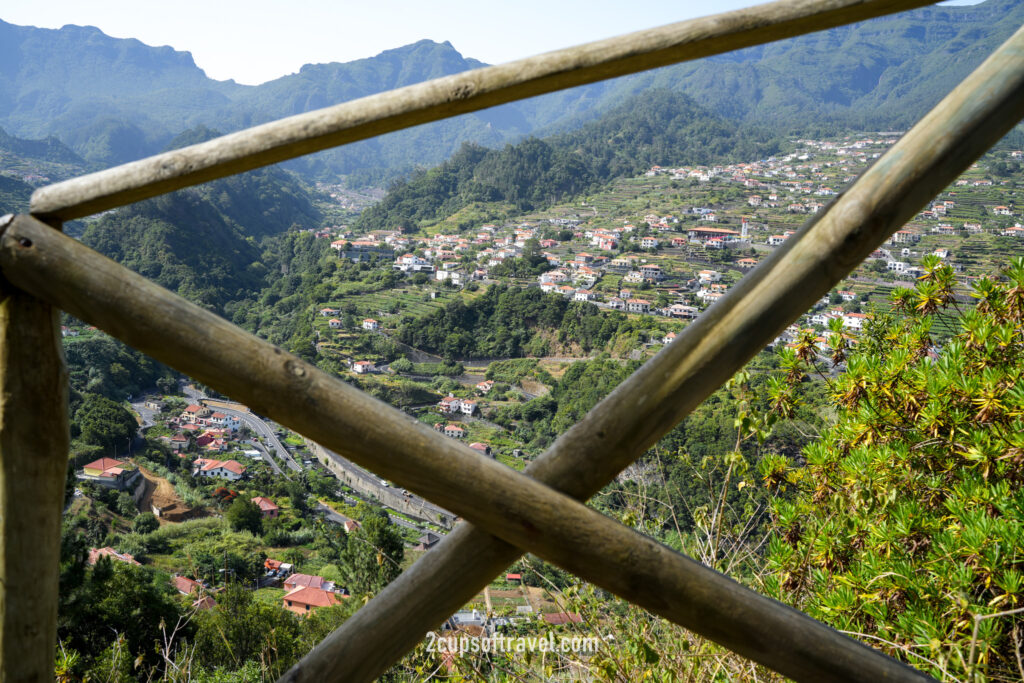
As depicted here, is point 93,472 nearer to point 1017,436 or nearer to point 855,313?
point 1017,436

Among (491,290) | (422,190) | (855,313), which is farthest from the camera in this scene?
(422,190)

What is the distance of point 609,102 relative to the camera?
98.9 meters

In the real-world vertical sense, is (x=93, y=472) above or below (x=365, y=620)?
below

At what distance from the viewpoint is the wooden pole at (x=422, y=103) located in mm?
492

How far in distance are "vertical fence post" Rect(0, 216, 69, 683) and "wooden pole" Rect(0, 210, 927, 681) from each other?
39 mm

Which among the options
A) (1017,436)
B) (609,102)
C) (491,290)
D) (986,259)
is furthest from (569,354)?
(609,102)

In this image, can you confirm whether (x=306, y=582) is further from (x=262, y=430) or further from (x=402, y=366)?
(x=262, y=430)

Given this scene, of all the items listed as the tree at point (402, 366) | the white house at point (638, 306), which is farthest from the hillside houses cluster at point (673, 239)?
the tree at point (402, 366)

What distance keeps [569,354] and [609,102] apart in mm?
82785

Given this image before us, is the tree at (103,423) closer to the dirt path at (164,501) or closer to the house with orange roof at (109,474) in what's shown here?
the house with orange roof at (109,474)

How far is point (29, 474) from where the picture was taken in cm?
49

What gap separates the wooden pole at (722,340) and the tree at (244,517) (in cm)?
1827

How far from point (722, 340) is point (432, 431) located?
9.7 inches

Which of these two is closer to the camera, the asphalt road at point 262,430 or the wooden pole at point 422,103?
the wooden pole at point 422,103
